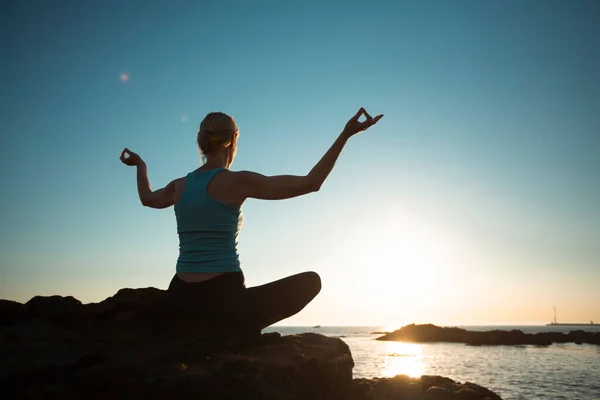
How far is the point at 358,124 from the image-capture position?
3510 millimetres

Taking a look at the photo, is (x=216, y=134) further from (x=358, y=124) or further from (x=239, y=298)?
(x=239, y=298)

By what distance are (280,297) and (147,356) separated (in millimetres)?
1139

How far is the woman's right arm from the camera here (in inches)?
126

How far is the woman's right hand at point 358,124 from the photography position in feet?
11.4

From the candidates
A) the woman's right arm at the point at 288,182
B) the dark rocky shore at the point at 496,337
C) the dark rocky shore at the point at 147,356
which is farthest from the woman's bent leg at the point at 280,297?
the dark rocky shore at the point at 496,337

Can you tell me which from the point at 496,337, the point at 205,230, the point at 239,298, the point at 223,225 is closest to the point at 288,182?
the point at 223,225

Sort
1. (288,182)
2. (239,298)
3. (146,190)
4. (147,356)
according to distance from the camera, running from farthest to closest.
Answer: (146,190) < (239,298) < (288,182) < (147,356)

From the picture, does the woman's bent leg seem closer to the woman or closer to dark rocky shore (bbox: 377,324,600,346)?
the woman

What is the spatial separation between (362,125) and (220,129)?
122cm

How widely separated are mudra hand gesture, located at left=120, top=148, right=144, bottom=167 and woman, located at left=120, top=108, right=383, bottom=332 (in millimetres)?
1446

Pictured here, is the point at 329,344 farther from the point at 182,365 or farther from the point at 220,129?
the point at 220,129

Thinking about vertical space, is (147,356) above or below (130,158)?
below

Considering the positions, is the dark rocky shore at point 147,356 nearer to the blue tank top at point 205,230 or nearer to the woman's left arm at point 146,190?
the blue tank top at point 205,230

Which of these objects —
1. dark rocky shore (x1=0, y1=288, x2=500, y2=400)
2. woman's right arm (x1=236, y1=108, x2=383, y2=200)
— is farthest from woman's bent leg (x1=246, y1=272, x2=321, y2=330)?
woman's right arm (x1=236, y1=108, x2=383, y2=200)
